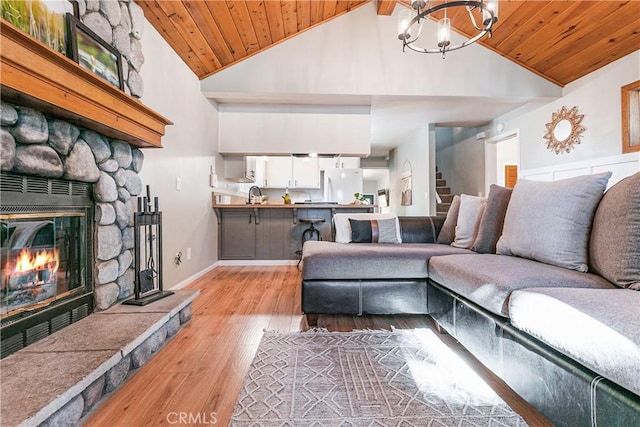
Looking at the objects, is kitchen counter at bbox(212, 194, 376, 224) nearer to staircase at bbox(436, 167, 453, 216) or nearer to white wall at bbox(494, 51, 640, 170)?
white wall at bbox(494, 51, 640, 170)

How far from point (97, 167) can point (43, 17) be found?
77 centimetres

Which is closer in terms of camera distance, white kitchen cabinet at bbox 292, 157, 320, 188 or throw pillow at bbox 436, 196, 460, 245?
throw pillow at bbox 436, 196, 460, 245

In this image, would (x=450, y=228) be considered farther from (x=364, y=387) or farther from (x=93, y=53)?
(x=93, y=53)

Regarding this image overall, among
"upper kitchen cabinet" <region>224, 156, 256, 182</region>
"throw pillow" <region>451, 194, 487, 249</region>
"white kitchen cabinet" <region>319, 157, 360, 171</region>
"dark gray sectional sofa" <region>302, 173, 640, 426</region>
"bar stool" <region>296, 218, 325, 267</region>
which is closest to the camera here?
"dark gray sectional sofa" <region>302, 173, 640, 426</region>

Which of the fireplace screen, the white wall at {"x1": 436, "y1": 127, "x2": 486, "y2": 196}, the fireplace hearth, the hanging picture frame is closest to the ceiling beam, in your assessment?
the white wall at {"x1": 436, "y1": 127, "x2": 486, "y2": 196}

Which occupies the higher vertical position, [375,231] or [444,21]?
[444,21]

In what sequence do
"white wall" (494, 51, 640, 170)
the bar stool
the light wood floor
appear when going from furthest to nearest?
the bar stool → "white wall" (494, 51, 640, 170) → the light wood floor

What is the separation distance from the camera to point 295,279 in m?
3.44

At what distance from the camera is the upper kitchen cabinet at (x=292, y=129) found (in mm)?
4359

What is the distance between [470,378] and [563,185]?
1147 millimetres

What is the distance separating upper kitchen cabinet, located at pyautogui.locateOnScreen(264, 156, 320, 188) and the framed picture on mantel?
3991 mm

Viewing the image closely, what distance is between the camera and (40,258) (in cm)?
145

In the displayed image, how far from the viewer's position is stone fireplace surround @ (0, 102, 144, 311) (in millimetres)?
1257

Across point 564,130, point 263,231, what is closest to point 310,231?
point 263,231
